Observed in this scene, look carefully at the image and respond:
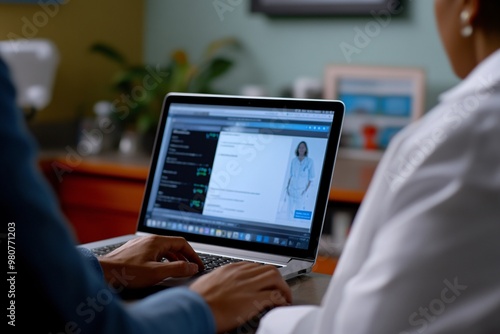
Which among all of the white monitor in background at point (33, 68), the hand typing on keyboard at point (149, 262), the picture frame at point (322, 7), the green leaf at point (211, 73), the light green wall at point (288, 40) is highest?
the picture frame at point (322, 7)

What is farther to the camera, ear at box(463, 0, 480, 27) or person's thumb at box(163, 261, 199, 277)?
person's thumb at box(163, 261, 199, 277)

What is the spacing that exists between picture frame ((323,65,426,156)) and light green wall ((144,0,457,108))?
0.08m

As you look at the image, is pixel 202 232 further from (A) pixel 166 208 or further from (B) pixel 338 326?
(B) pixel 338 326

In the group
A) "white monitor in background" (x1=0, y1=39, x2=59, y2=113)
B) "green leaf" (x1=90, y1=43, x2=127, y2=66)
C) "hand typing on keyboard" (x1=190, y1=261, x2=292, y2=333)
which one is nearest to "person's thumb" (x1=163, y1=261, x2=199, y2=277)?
"hand typing on keyboard" (x1=190, y1=261, x2=292, y2=333)

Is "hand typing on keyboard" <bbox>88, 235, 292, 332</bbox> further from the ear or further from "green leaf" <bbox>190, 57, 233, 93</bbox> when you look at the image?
"green leaf" <bbox>190, 57, 233, 93</bbox>

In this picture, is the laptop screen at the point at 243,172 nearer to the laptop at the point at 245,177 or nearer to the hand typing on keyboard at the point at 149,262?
the laptop at the point at 245,177

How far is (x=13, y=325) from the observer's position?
93cm

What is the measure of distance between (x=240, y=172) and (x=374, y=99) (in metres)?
1.62

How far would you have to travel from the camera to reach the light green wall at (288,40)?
299cm

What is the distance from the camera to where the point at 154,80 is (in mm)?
3285

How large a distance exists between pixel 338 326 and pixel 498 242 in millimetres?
177

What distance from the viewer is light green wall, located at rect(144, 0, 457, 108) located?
2.99m

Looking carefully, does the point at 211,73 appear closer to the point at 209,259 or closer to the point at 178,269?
the point at 209,259

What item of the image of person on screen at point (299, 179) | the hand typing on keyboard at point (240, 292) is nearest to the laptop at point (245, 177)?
the image of person on screen at point (299, 179)
